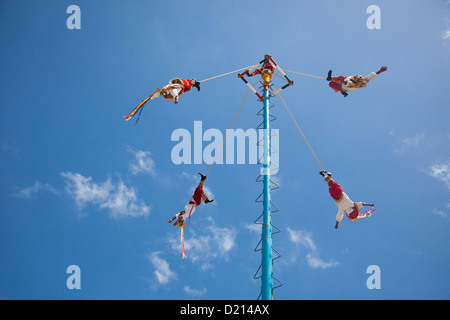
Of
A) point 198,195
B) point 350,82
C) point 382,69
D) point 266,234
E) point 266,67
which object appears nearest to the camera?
point 266,234

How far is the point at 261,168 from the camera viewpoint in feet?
36.4

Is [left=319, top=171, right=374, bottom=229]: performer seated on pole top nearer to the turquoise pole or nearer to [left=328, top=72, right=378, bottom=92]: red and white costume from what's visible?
the turquoise pole

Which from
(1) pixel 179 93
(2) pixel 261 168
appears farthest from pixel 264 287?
(1) pixel 179 93

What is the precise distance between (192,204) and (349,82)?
9.33 metres

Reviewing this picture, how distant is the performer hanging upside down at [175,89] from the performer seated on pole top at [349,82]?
7013 mm

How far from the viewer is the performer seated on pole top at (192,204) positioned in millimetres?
12430

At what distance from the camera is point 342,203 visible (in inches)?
459

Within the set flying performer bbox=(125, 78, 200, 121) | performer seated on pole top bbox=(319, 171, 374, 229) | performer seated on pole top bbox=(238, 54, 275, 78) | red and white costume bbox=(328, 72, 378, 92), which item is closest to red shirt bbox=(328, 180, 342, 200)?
performer seated on pole top bbox=(319, 171, 374, 229)

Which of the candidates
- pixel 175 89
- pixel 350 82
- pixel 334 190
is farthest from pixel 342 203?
pixel 175 89

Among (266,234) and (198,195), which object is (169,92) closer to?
(198,195)

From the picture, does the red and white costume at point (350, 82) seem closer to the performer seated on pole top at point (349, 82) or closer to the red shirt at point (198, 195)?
the performer seated on pole top at point (349, 82)
